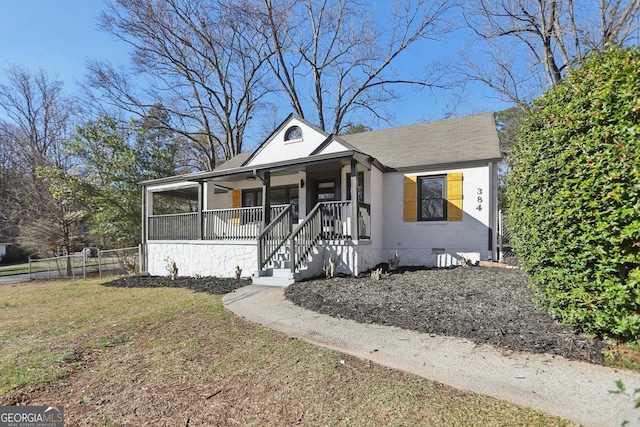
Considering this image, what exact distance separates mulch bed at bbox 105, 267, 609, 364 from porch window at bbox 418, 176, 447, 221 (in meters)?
2.11

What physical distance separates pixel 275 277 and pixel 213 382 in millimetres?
4817

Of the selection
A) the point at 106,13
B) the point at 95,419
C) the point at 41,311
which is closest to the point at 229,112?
the point at 106,13

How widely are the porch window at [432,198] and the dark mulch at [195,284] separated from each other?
621 centimetres

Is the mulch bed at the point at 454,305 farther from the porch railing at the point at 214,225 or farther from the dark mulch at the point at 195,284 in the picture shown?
the porch railing at the point at 214,225

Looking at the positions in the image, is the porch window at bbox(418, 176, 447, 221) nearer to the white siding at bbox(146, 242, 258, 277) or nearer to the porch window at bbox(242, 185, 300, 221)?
the porch window at bbox(242, 185, 300, 221)

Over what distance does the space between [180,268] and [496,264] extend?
418 inches

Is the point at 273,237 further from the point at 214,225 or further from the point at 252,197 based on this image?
the point at 252,197

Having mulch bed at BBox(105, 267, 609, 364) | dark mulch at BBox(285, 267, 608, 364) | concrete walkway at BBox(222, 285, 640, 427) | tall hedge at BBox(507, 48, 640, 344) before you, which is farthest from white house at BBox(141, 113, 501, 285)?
tall hedge at BBox(507, 48, 640, 344)

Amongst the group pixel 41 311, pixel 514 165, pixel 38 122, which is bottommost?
pixel 41 311

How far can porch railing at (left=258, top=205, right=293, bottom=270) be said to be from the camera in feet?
27.2

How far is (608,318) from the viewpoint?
2947 millimetres

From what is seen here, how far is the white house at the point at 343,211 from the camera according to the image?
8.37m

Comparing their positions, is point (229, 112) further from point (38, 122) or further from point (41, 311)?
point (41, 311)
